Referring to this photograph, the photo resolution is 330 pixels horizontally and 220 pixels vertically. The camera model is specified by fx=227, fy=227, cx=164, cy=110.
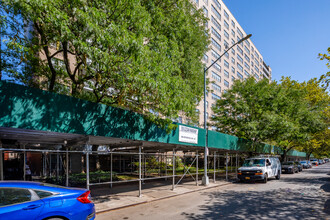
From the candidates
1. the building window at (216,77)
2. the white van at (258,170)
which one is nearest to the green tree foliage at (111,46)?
the white van at (258,170)

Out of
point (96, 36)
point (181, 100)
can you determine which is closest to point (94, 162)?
point (181, 100)

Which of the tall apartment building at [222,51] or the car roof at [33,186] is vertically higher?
the tall apartment building at [222,51]

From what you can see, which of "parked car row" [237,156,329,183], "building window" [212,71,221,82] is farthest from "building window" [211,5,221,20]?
"parked car row" [237,156,329,183]

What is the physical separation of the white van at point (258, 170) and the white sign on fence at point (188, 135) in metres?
5.86

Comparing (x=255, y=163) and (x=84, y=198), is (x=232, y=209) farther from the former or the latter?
(x=255, y=163)

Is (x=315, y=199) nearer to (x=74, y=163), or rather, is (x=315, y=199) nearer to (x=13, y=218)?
(x=13, y=218)

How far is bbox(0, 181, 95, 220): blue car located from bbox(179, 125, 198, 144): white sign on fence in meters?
8.40

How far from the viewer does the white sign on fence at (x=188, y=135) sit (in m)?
13.3

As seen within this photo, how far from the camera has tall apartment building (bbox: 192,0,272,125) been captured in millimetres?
50469

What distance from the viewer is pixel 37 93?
728 cm

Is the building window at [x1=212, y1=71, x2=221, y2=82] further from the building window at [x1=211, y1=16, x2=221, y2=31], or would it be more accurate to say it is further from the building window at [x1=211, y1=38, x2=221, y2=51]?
the building window at [x1=211, y1=16, x2=221, y2=31]

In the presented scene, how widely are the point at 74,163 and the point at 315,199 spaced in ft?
71.8

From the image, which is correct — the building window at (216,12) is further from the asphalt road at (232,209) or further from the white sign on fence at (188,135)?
the asphalt road at (232,209)

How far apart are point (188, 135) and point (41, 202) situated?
10.0 meters
